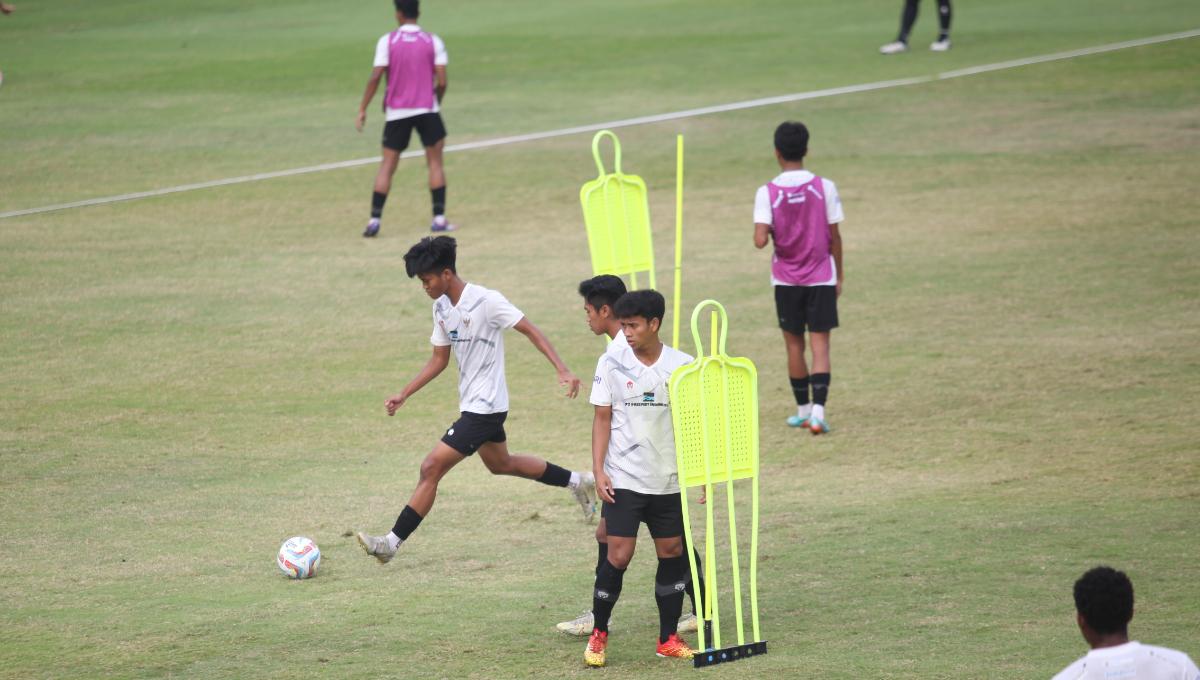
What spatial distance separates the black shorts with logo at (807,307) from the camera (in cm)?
1181

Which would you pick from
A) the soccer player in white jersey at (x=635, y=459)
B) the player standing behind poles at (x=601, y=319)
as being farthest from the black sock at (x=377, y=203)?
the soccer player in white jersey at (x=635, y=459)

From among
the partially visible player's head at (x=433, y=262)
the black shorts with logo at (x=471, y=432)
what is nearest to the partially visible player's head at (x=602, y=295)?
the partially visible player's head at (x=433, y=262)

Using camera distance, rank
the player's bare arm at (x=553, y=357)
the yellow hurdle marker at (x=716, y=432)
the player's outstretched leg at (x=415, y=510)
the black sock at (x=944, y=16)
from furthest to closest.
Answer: the black sock at (x=944, y=16) → the player's outstretched leg at (x=415, y=510) → the player's bare arm at (x=553, y=357) → the yellow hurdle marker at (x=716, y=432)

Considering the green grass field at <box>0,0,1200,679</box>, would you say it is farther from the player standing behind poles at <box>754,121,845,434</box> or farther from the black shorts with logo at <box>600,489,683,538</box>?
the black shorts with logo at <box>600,489,683,538</box>

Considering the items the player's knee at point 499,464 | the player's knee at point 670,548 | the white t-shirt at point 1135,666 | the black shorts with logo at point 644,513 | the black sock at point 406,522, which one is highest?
the white t-shirt at point 1135,666

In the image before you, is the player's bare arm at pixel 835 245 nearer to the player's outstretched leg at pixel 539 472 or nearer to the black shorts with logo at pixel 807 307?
the black shorts with logo at pixel 807 307

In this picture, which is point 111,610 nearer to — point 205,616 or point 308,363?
point 205,616

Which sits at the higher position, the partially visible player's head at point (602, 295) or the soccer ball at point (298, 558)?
the partially visible player's head at point (602, 295)

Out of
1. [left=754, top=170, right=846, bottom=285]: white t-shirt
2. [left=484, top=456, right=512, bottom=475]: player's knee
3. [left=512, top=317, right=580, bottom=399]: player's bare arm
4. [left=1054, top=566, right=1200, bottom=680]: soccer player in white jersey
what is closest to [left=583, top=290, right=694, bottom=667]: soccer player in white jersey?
[left=512, top=317, right=580, bottom=399]: player's bare arm

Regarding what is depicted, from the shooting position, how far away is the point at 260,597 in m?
8.63

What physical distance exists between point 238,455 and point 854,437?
479cm

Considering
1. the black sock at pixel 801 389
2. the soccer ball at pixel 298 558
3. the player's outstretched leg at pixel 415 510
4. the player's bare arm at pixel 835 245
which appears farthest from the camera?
the black sock at pixel 801 389

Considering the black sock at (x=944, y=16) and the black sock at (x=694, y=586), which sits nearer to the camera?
the black sock at (x=694, y=586)

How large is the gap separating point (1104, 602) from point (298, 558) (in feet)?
17.1
